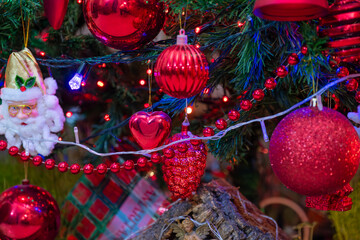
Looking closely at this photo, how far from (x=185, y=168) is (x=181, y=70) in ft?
0.70

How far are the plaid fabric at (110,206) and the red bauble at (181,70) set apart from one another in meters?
0.55

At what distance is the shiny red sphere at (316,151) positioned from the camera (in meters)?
0.57

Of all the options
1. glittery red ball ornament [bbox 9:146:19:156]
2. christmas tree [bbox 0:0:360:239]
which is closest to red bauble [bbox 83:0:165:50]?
christmas tree [bbox 0:0:360:239]

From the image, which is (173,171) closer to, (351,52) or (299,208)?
(351,52)

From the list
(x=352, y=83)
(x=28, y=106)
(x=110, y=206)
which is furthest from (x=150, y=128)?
(x=110, y=206)

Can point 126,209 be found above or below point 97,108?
below

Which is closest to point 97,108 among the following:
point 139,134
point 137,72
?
point 137,72

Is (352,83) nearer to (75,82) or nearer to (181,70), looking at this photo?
(181,70)

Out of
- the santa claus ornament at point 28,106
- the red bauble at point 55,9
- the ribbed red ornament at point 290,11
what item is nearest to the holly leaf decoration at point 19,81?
the santa claus ornament at point 28,106

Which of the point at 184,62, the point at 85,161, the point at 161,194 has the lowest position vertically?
the point at 161,194

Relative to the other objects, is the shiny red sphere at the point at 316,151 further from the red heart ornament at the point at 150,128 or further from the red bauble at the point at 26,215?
the red bauble at the point at 26,215

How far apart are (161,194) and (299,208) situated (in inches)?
16.4

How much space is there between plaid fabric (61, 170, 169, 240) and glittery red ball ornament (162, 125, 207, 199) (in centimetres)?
36

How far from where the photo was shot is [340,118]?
0.59 metres
